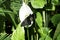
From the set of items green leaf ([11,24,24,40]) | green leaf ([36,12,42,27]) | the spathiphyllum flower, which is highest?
the spathiphyllum flower

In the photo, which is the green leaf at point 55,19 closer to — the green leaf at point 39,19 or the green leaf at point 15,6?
the green leaf at point 39,19

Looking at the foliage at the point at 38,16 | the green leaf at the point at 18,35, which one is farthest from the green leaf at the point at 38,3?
the green leaf at the point at 18,35

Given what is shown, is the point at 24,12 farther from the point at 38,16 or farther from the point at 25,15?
the point at 38,16

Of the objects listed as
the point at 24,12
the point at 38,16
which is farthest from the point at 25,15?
the point at 38,16

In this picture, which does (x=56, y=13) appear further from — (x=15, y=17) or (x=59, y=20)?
(x=15, y=17)

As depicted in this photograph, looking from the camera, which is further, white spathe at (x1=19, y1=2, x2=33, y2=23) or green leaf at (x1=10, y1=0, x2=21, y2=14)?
green leaf at (x1=10, y1=0, x2=21, y2=14)

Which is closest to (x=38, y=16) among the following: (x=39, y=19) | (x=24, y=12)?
(x=39, y=19)

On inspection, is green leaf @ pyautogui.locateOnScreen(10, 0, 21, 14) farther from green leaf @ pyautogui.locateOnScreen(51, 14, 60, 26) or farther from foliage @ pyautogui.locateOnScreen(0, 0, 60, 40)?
green leaf @ pyautogui.locateOnScreen(51, 14, 60, 26)

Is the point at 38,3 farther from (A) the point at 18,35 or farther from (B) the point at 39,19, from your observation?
(A) the point at 18,35

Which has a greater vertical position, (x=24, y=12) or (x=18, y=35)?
(x=24, y=12)

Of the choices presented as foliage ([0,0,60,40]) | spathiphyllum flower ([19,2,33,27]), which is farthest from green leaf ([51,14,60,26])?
spathiphyllum flower ([19,2,33,27])

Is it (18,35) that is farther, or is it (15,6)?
(15,6)
